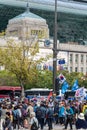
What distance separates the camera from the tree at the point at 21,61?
52.4m

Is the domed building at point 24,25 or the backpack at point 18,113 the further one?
the domed building at point 24,25

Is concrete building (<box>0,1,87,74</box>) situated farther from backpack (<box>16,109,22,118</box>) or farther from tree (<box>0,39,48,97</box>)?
backpack (<box>16,109,22,118</box>)

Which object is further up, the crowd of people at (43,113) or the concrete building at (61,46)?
the crowd of people at (43,113)

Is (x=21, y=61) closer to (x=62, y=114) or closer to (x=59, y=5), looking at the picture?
(x=62, y=114)

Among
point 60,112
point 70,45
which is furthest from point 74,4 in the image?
point 60,112

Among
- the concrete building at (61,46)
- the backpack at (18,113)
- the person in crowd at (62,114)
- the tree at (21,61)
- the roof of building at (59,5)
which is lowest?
the concrete building at (61,46)

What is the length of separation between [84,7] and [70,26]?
8.52 meters

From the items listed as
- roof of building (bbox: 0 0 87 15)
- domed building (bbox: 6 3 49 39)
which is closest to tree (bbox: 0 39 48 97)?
domed building (bbox: 6 3 49 39)

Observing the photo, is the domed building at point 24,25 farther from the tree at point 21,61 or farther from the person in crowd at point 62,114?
the person in crowd at point 62,114

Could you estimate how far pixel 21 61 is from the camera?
53.9 meters

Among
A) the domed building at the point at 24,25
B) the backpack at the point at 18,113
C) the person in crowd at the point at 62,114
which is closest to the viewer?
the backpack at the point at 18,113

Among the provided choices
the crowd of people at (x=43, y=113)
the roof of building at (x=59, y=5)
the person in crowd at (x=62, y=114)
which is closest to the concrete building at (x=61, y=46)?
the roof of building at (x=59, y=5)

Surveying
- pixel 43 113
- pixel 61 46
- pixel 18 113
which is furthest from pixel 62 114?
pixel 61 46

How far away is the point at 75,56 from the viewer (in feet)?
392
